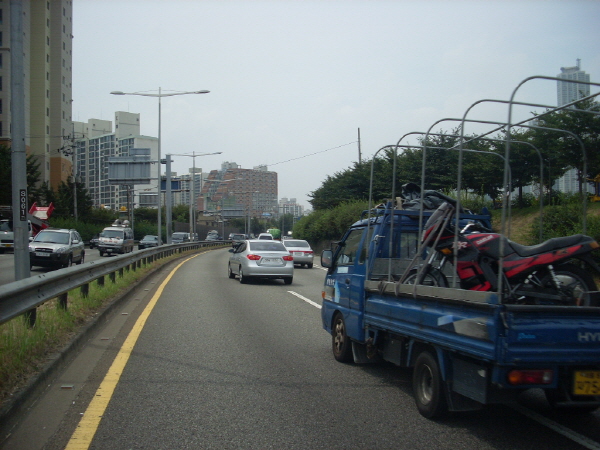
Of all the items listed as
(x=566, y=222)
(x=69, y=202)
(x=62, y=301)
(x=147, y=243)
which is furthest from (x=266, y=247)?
(x=69, y=202)

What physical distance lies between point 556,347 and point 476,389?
0.67 meters

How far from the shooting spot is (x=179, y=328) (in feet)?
33.1

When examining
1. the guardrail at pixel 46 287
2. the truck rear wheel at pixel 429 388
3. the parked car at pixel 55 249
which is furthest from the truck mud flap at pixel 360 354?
the parked car at pixel 55 249

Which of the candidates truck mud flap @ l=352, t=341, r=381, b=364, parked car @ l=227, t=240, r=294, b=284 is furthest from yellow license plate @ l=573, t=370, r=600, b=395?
parked car @ l=227, t=240, r=294, b=284

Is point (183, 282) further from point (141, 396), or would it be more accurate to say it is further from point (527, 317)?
point (527, 317)

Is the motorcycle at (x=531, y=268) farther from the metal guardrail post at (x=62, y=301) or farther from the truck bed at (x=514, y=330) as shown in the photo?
the metal guardrail post at (x=62, y=301)

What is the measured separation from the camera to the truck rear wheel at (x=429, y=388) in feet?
16.5

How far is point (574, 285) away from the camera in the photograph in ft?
17.0

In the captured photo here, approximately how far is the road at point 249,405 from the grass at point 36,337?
285mm

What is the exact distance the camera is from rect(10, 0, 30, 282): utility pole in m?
9.05

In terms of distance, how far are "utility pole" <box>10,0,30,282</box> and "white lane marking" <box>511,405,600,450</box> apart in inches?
289

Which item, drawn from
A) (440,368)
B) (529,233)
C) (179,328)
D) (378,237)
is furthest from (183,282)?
(440,368)

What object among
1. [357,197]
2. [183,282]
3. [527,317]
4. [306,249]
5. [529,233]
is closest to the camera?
[527,317]

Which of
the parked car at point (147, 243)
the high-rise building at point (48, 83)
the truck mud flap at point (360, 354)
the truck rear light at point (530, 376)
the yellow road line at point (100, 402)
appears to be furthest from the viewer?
the high-rise building at point (48, 83)
